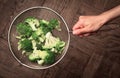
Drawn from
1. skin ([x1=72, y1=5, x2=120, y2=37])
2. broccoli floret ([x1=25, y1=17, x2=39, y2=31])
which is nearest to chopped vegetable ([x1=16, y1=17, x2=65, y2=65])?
broccoli floret ([x1=25, y1=17, x2=39, y2=31])

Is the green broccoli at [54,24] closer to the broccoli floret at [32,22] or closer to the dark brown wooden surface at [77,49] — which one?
the broccoli floret at [32,22]

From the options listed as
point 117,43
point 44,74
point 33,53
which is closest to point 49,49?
point 33,53

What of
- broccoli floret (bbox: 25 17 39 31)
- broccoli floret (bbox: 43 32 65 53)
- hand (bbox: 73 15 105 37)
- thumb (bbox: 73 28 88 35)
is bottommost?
thumb (bbox: 73 28 88 35)

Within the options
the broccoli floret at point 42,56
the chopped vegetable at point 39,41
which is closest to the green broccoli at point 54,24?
the chopped vegetable at point 39,41

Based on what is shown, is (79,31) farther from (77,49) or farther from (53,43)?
(77,49)

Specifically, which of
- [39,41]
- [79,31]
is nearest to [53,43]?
[39,41]

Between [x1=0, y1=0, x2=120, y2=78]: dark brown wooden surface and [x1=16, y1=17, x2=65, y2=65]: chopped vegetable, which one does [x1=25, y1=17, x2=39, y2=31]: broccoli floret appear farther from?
[x1=0, y1=0, x2=120, y2=78]: dark brown wooden surface
